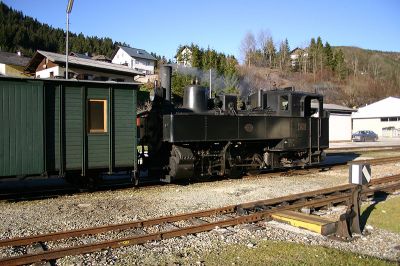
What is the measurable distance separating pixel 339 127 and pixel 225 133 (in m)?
34.0

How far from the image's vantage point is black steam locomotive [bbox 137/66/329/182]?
1216 cm

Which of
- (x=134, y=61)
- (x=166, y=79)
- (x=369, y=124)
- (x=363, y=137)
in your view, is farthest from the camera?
(x=134, y=61)

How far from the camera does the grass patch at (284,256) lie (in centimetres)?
562

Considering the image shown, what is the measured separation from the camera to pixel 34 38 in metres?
105

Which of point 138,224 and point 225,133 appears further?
point 225,133

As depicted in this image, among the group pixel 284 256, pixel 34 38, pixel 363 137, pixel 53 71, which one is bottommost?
pixel 284 256

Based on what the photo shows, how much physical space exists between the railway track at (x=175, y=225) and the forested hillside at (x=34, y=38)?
3764 inches

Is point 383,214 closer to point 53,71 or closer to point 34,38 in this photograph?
point 53,71

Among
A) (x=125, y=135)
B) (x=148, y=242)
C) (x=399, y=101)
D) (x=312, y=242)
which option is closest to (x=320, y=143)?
(x=125, y=135)

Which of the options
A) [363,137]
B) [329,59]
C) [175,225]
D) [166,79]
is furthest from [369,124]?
[175,225]

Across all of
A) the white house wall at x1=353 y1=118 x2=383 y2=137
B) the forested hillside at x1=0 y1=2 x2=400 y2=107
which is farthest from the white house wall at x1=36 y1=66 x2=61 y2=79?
the white house wall at x1=353 y1=118 x2=383 y2=137

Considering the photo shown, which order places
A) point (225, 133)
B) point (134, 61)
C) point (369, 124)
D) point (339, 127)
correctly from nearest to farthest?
1. point (225, 133)
2. point (339, 127)
3. point (369, 124)
4. point (134, 61)

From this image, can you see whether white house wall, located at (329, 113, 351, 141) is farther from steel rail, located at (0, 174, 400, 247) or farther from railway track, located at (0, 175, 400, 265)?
steel rail, located at (0, 174, 400, 247)

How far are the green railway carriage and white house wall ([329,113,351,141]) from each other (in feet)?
116
